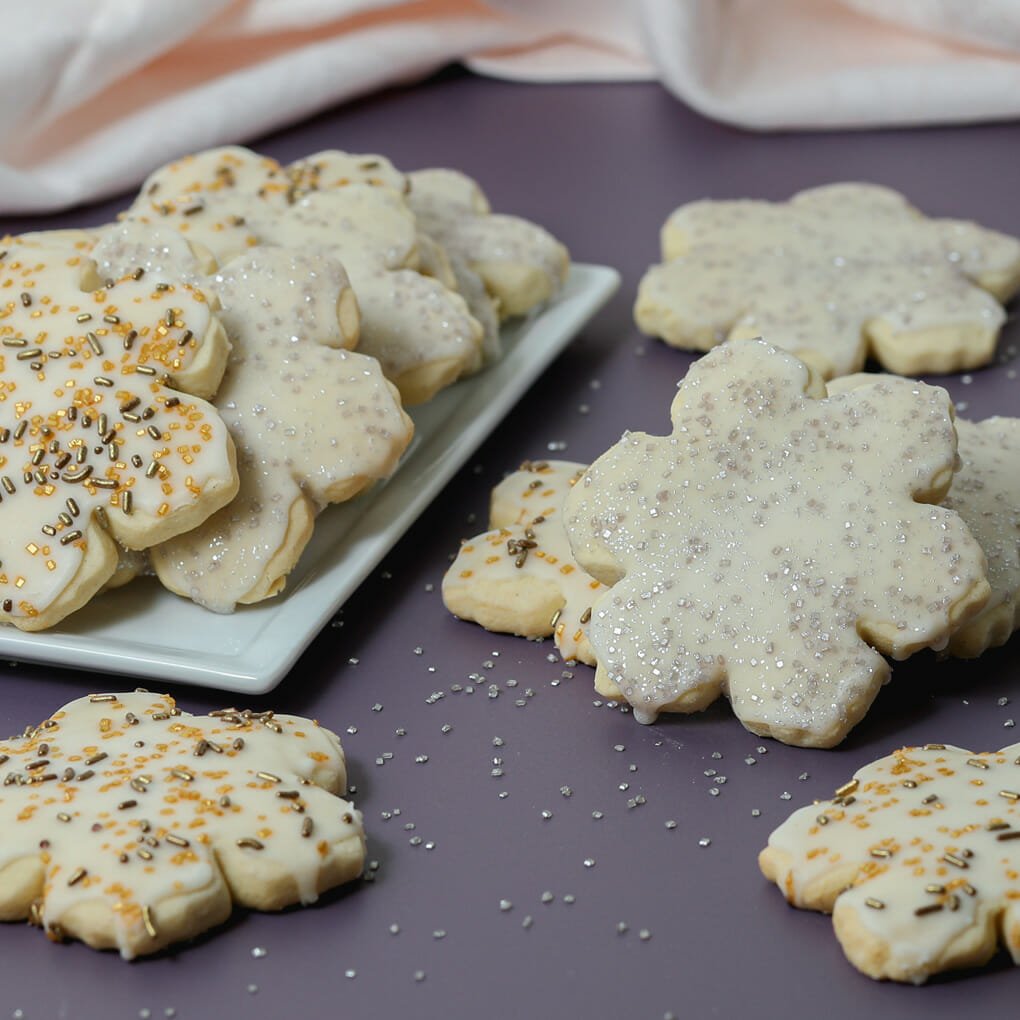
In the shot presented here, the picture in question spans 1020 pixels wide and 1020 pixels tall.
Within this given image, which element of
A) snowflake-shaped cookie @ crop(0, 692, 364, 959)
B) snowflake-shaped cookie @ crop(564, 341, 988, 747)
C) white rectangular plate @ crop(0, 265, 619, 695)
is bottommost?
white rectangular plate @ crop(0, 265, 619, 695)

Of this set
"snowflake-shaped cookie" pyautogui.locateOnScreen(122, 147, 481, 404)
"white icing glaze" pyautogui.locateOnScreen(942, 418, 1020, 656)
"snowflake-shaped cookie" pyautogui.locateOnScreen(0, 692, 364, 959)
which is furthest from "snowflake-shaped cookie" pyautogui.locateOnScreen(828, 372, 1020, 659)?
"snowflake-shaped cookie" pyautogui.locateOnScreen(0, 692, 364, 959)

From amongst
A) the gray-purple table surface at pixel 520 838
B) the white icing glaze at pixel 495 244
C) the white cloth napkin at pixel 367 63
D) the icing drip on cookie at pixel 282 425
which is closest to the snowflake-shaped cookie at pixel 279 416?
the icing drip on cookie at pixel 282 425

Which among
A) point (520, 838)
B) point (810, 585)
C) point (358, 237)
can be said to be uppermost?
point (358, 237)

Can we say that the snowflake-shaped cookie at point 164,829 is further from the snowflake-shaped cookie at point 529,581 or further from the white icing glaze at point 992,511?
the white icing glaze at point 992,511

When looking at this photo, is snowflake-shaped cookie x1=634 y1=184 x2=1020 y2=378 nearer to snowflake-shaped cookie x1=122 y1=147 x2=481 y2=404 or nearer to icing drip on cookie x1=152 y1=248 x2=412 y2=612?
snowflake-shaped cookie x1=122 y1=147 x2=481 y2=404

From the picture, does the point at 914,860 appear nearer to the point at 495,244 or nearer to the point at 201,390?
the point at 201,390

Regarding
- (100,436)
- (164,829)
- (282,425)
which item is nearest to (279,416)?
(282,425)
